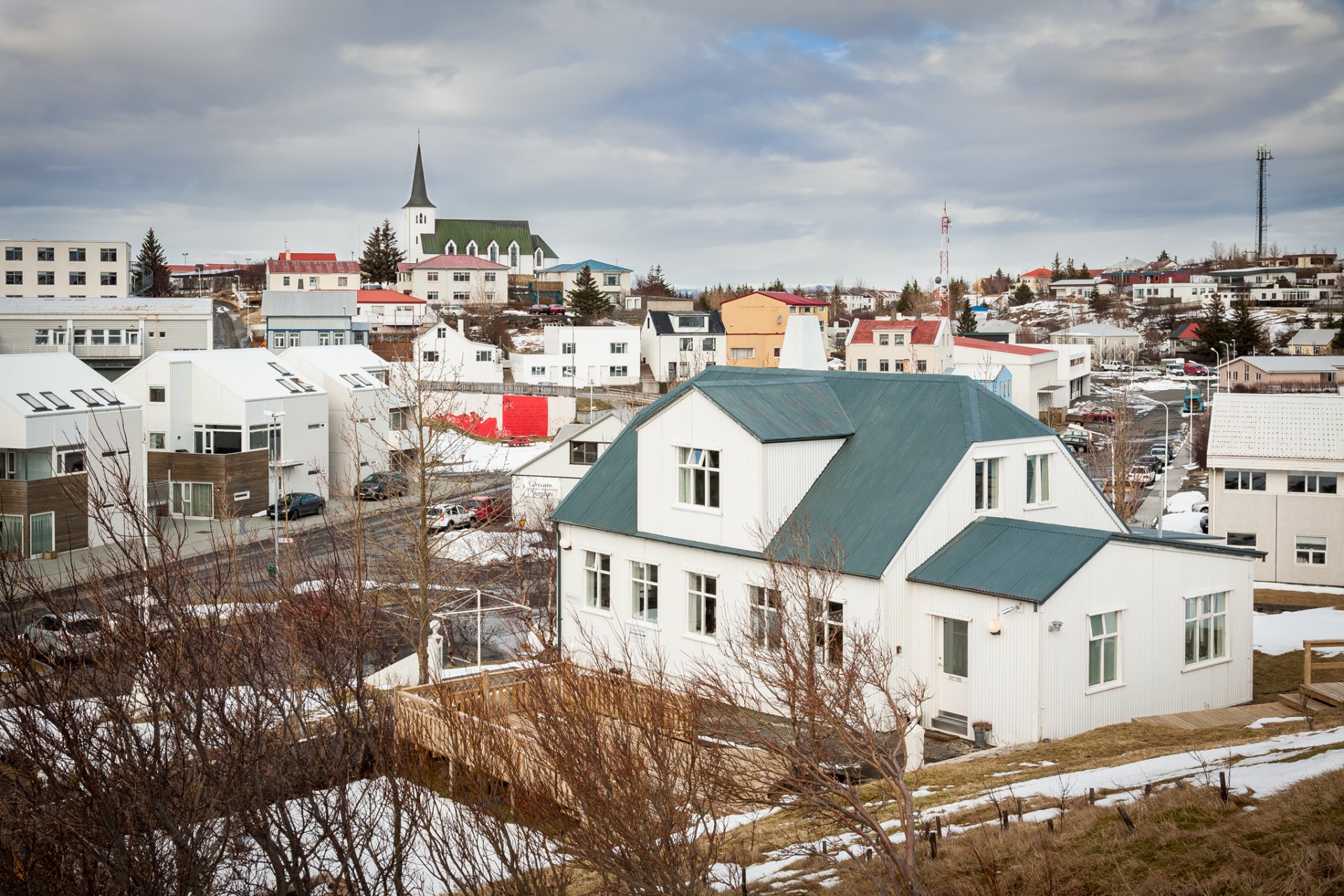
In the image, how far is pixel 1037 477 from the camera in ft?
71.9

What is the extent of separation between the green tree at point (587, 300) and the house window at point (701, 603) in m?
83.9

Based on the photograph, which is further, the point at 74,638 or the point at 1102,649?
the point at 1102,649

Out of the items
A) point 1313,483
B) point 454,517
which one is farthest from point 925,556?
point 454,517

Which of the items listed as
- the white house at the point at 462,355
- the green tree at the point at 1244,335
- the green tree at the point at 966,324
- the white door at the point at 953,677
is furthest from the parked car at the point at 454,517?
the green tree at the point at 1244,335

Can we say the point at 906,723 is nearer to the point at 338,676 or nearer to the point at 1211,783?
the point at 1211,783

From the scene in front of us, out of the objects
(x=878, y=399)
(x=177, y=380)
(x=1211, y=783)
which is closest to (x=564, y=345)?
(x=177, y=380)

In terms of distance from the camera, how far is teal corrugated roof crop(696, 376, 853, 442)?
68.7 ft

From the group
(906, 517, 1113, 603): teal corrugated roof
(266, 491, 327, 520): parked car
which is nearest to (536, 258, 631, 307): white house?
(266, 491, 327, 520): parked car

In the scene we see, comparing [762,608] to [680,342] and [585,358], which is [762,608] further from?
[680,342]

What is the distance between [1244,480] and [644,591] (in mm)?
24820

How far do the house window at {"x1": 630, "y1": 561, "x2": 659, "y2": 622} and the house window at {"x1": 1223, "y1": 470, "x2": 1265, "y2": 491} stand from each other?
2429 centimetres

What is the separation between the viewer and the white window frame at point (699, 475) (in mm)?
21469

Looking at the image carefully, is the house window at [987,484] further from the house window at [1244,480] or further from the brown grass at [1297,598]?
the house window at [1244,480]

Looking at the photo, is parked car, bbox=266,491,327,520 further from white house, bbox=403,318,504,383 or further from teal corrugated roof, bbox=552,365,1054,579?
white house, bbox=403,318,504,383
